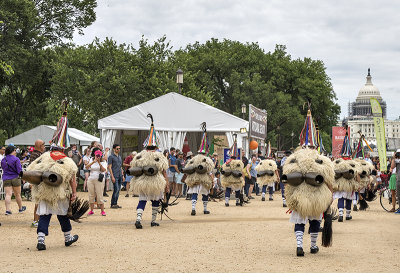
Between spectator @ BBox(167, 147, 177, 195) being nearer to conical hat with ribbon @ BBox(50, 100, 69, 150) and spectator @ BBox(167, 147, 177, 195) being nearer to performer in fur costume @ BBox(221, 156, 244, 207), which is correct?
performer in fur costume @ BBox(221, 156, 244, 207)

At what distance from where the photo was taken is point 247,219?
15875mm

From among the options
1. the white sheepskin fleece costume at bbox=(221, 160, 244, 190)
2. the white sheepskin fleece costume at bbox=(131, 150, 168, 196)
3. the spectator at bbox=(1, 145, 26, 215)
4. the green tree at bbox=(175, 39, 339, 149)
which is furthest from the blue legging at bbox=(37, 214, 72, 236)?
the green tree at bbox=(175, 39, 339, 149)

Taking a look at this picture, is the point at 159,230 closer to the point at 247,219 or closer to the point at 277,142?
the point at 247,219

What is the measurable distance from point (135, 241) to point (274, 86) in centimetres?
4985

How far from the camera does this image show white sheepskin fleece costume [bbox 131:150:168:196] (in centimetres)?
1362

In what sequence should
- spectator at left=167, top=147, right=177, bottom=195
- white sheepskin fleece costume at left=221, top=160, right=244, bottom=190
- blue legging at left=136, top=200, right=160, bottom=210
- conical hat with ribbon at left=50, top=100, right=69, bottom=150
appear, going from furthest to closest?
spectator at left=167, top=147, right=177, bottom=195, white sheepskin fleece costume at left=221, top=160, right=244, bottom=190, blue legging at left=136, top=200, right=160, bottom=210, conical hat with ribbon at left=50, top=100, right=69, bottom=150

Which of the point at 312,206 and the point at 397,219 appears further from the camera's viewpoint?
the point at 397,219

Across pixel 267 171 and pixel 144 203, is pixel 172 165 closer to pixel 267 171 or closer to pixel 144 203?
pixel 267 171

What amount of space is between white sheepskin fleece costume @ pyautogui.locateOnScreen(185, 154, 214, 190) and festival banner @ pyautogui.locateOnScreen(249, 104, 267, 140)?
898cm

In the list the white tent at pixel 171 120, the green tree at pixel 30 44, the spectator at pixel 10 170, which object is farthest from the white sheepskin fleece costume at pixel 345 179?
the green tree at pixel 30 44

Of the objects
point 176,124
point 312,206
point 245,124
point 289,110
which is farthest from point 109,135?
point 289,110

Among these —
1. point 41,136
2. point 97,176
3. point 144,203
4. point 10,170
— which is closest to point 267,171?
point 97,176

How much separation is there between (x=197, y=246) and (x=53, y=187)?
2.60 m

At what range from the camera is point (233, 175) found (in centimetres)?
1956
